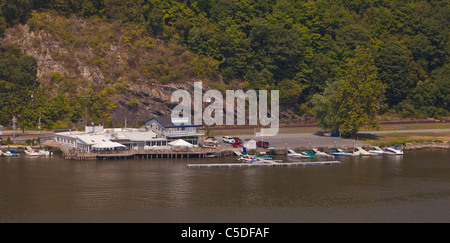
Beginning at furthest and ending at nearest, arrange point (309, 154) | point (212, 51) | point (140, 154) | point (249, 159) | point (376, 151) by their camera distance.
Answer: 1. point (212, 51)
2. point (376, 151)
3. point (309, 154)
4. point (140, 154)
5. point (249, 159)

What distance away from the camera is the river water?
6956 cm

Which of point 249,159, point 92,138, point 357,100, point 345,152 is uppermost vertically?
point 357,100

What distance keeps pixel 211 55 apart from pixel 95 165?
207 ft

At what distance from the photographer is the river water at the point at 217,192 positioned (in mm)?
69562

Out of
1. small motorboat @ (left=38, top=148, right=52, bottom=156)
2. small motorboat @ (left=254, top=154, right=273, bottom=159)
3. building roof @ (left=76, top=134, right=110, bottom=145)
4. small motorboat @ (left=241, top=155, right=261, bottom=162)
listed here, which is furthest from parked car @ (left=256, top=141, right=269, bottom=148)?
small motorboat @ (left=38, top=148, right=52, bottom=156)

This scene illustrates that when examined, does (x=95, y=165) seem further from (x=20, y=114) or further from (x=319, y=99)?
(x=319, y=99)

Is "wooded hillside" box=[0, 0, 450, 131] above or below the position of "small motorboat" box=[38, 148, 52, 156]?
above

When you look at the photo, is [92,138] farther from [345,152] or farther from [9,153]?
[345,152]

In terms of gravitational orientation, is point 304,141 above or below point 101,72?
below

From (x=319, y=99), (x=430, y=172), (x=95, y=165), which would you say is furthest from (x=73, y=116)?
(x=430, y=172)

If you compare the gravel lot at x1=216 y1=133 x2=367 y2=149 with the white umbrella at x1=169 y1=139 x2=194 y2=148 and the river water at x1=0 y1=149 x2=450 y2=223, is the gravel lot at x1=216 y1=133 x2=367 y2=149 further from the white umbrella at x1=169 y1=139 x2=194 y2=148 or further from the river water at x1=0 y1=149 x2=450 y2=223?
the river water at x1=0 y1=149 x2=450 y2=223

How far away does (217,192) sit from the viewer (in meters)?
80.1

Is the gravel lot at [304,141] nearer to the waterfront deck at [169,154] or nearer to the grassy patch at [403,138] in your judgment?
the grassy patch at [403,138]

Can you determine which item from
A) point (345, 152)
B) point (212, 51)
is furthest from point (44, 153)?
point (212, 51)
